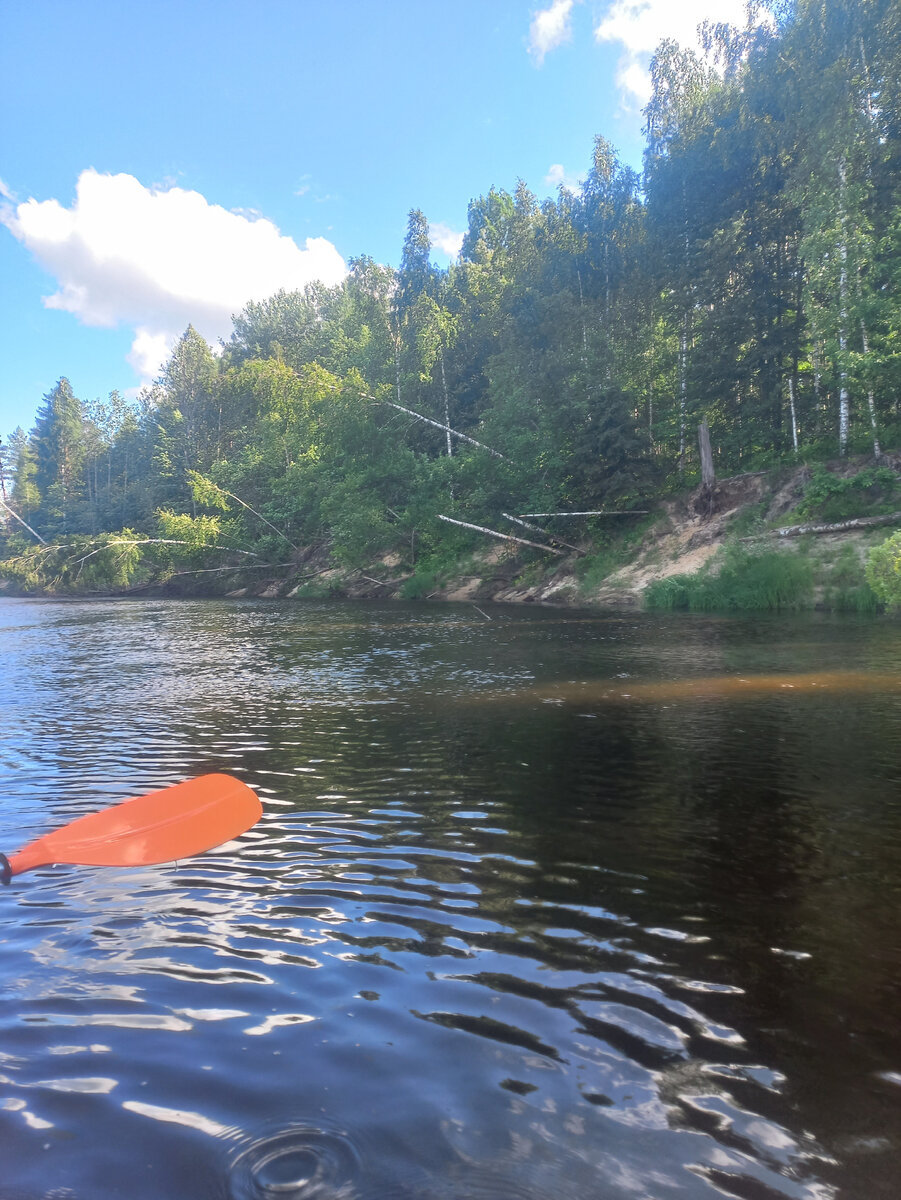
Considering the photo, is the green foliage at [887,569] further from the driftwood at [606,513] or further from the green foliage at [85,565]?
the green foliage at [85,565]

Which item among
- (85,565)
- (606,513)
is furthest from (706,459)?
(85,565)

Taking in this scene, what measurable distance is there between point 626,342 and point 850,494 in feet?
58.2

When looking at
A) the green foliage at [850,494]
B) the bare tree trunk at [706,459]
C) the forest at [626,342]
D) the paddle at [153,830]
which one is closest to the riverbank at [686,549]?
the green foliage at [850,494]

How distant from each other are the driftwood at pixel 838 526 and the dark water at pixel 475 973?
641 inches

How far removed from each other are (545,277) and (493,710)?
3803cm

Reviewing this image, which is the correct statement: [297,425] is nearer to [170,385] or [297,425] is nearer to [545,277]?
[545,277]

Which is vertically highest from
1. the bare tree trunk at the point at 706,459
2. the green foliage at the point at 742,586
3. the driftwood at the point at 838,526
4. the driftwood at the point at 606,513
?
the bare tree trunk at the point at 706,459

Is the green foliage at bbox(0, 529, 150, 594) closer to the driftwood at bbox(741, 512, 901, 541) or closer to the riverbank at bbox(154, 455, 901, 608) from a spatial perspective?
the riverbank at bbox(154, 455, 901, 608)

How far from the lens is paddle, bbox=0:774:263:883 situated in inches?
210

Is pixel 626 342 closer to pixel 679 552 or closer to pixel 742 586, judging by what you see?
pixel 679 552

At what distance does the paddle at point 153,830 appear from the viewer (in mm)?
5328

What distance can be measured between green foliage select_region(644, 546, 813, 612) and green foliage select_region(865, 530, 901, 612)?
5447 mm

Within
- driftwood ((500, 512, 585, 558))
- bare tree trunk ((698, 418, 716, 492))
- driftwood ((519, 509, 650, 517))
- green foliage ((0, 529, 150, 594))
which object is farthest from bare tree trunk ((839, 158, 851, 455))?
green foliage ((0, 529, 150, 594))

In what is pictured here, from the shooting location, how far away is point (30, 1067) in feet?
10.1
